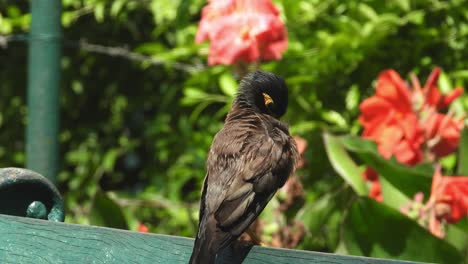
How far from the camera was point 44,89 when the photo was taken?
10.5ft

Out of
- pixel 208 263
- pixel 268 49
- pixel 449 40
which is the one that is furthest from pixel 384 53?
pixel 208 263

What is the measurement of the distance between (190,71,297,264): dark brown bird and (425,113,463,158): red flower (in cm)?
49

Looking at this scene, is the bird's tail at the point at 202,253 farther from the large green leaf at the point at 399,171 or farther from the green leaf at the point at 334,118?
the green leaf at the point at 334,118

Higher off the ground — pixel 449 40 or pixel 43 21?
pixel 43 21

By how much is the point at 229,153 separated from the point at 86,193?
246 centimetres

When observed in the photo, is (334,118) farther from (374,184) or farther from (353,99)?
(374,184)

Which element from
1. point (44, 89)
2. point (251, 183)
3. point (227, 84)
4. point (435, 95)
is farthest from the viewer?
point (227, 84)

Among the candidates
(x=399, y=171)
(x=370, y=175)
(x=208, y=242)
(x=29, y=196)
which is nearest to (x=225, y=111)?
(x=370, y=175)

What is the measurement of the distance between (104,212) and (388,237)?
3.06ft

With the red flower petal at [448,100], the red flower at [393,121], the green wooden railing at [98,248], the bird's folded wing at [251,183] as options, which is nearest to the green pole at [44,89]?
the bird's folded wing at [251,183]

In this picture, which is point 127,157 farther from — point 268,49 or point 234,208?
point 234,208

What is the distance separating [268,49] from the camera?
11.8ft

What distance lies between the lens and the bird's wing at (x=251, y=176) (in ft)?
8.79

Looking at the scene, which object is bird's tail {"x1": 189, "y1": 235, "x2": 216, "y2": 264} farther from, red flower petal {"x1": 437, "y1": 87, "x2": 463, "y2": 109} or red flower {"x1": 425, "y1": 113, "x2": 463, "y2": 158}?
red flower petal {"x1": 437, "y1": 87, "x2": 463, "y2": 109}
